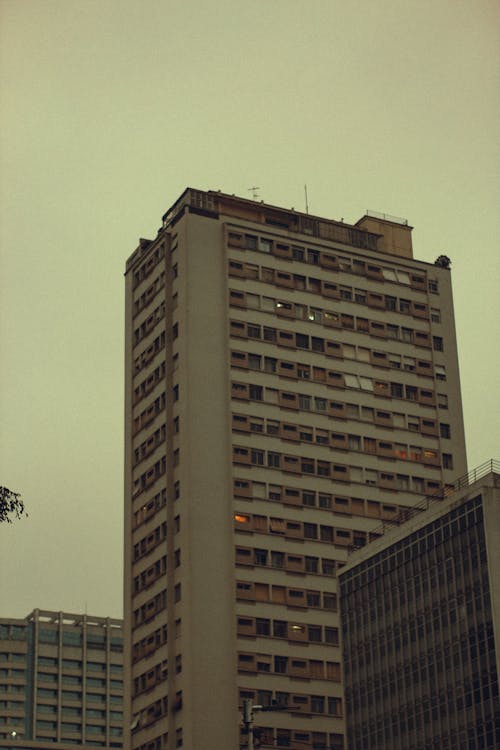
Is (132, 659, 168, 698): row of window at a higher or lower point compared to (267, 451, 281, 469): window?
lower

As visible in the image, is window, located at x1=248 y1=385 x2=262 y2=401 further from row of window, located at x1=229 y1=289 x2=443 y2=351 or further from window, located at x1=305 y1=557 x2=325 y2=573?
window, located at x1=305 y1=557 x2=325 y2=573

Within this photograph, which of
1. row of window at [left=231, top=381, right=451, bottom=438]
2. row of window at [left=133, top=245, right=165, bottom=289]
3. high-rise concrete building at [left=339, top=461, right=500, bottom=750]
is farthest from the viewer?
row of window at [left=133, top=245, right=165, bottom=289]

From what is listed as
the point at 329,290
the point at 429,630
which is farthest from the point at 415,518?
the point at 329,290

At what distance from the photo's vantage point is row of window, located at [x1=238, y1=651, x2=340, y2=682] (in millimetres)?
114312

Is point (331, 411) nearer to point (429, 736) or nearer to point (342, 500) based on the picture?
point (342, 500)

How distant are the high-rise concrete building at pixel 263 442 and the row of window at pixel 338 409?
152 millimetres

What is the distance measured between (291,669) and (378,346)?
3269 centimetres

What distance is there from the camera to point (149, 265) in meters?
134

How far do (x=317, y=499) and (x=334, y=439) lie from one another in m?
6.15

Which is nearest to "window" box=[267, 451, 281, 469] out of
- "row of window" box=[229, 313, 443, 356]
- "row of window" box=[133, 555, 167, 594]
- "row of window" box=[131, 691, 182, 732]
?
"row of window" box=[229, 313, 443, 356]

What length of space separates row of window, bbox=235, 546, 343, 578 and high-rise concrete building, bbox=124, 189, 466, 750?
16 cm

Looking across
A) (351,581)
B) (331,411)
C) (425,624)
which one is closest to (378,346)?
(331,411)

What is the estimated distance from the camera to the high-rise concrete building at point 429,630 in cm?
9225

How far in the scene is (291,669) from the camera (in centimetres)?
11588
